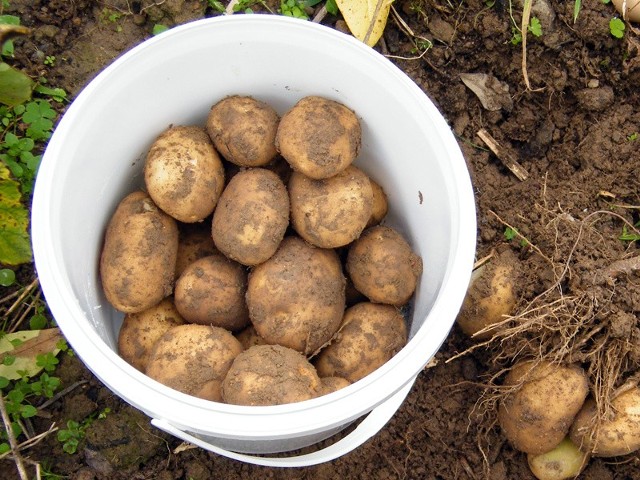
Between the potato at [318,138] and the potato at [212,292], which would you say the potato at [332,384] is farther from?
the potato at [318,138]

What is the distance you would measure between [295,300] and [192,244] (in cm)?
31

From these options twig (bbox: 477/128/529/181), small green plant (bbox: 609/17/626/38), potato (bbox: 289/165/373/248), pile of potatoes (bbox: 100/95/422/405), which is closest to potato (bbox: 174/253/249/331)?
pile of potatoes (bbox: 100/95/422/405)

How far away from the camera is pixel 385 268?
1.30m

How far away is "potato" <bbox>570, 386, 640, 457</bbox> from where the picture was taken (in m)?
1.42

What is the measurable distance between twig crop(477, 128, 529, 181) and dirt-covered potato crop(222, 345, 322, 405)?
2.62 ft

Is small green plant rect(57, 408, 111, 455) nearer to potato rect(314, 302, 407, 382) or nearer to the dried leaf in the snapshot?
the dried leaf

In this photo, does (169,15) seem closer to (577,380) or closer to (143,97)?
(143,97)

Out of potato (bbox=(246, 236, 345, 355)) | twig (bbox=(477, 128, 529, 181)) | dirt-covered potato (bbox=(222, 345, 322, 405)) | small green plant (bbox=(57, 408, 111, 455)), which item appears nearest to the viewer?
dirt-covered potato (bbox=(222, 345, 322, 405))

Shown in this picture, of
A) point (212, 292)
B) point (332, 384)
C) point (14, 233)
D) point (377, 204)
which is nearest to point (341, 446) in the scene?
point (332, 384)

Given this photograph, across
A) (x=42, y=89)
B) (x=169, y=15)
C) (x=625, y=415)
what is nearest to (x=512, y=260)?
(x=625, y=415)

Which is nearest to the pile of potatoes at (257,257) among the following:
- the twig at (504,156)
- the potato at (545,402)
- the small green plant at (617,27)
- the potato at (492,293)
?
the potato at (492,293)

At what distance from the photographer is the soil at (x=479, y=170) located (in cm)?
155

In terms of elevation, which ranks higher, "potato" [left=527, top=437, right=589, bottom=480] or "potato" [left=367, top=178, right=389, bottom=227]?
"potato" [left=367, top=178, right=389, bottom=227]

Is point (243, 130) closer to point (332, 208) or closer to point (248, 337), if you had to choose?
point (332, 208)
